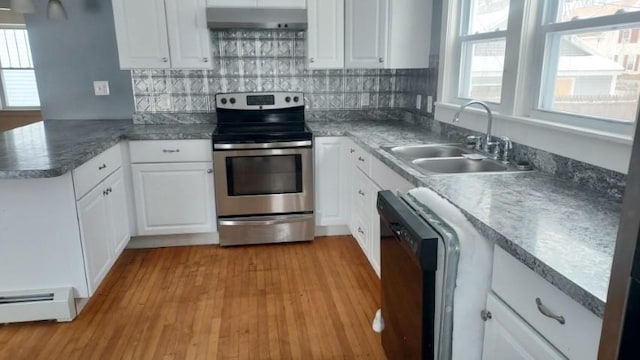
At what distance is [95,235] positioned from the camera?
2398mm

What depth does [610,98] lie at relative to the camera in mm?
1620

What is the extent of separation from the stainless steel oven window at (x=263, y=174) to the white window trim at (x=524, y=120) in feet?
3.68

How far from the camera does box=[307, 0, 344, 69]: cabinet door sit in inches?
127

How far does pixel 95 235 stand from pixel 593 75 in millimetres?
2604

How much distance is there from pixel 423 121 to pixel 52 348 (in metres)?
2.75

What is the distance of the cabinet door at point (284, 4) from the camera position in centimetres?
312

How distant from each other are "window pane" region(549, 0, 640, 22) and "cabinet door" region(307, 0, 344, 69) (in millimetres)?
1701

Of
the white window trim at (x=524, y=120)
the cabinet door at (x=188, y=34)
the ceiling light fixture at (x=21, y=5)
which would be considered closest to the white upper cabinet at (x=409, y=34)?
the white window trim at (x=524, y=120)

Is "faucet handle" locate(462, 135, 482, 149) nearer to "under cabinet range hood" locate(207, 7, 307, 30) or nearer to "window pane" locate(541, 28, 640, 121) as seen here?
"window pane" locate(541, 28, 640, 121)

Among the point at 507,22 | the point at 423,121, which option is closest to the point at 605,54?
the point at 507,22

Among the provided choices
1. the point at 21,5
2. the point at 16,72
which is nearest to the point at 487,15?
the point at 21,5

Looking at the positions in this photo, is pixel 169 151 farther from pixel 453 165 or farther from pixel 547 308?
pixel 547 308

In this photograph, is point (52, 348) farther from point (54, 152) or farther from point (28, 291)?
point (54, 152)

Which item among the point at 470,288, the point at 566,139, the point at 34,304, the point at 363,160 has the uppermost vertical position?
the point at 566,139
